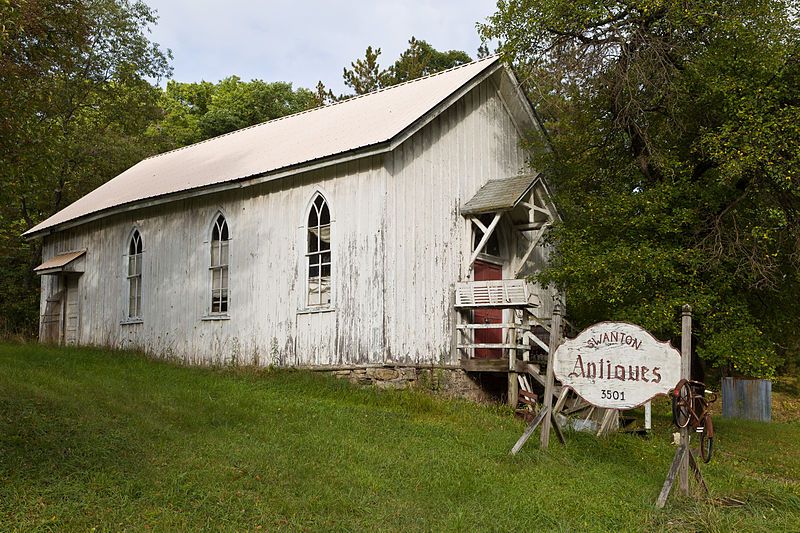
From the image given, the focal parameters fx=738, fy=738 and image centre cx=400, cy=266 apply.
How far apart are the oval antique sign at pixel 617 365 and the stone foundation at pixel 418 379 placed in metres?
4.87

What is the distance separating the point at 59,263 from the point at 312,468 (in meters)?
15.0

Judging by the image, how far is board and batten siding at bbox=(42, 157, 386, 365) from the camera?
1362 cm

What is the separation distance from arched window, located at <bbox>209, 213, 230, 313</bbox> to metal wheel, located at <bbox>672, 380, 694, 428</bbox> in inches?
420

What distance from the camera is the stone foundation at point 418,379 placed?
43.9 ft

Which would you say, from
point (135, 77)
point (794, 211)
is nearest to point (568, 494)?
point (794, 211)

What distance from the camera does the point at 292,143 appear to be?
1662cm

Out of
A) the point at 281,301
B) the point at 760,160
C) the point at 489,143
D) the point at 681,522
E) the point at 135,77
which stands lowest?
the point at 681,522

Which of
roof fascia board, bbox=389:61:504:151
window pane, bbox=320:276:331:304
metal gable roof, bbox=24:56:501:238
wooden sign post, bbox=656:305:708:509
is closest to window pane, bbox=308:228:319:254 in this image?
window pane, bbox=320:276:331:304

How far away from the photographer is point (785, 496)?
7641mm

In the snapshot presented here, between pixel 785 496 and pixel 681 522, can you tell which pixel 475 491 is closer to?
pixel 681 522

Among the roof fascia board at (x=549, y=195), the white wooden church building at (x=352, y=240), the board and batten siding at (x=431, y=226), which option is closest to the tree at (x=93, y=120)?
the white wooden church building at (x=352, y=240)

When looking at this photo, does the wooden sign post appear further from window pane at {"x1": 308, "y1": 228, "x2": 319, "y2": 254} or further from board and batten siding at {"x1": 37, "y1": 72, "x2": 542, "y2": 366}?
window pane at {"x1": 308, "y1": 228, "x2": 319, "y2": 254}

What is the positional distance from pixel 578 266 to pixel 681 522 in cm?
644

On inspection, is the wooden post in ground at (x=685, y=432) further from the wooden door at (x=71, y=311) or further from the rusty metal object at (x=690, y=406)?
the wooden door at (x=71, y=311)
